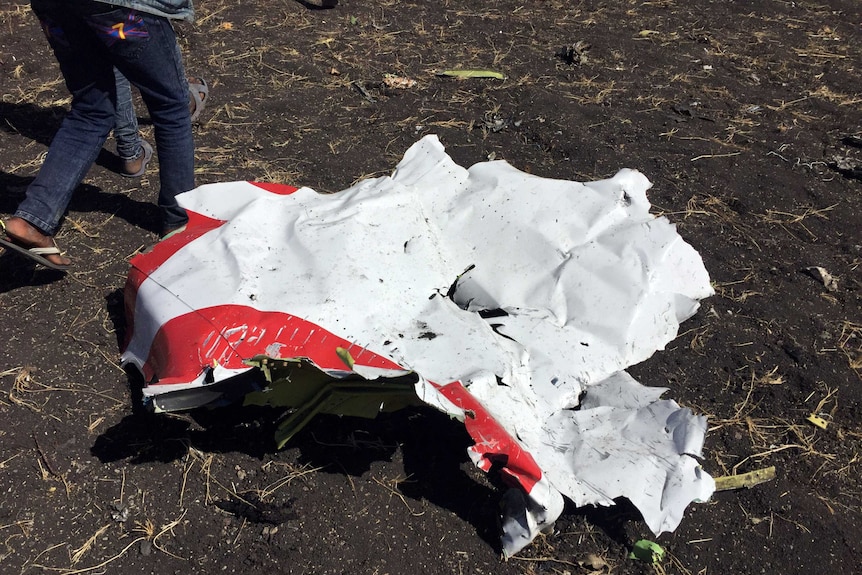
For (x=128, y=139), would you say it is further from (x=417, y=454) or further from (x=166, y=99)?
(x=417, y=454)

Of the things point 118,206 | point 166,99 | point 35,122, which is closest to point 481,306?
point 166,99

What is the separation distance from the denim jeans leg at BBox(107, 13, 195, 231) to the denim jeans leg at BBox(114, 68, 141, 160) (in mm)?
597

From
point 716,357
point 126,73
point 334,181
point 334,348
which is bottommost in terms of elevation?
point 716,357

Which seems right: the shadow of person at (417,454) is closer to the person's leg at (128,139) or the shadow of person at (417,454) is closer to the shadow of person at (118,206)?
the shadow of person at (118,206)

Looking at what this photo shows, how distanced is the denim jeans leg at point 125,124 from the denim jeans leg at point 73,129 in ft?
1.51

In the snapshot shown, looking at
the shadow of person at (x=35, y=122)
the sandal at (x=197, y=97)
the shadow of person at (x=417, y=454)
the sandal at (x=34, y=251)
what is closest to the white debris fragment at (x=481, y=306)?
the shadow of person at (x=417, y=454)

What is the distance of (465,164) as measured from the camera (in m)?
3.25

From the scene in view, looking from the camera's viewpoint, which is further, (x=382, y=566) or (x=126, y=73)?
(x=126, y=73)

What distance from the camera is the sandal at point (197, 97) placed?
3.39 metres

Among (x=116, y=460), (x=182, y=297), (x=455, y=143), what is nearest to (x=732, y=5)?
(x=455, y=143)

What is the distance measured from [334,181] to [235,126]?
745mm

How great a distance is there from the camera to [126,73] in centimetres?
215

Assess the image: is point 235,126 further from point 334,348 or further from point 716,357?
point 716,357

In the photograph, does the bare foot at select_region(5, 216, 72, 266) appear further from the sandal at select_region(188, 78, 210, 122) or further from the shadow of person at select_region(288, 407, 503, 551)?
the sandal at select_region(188, 78, 210, 122)
